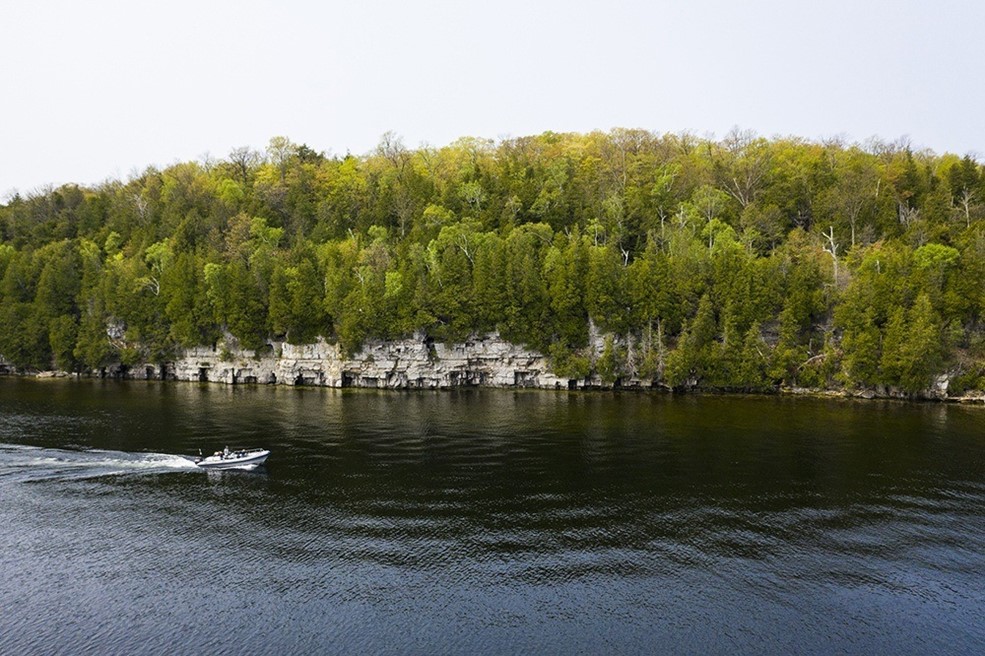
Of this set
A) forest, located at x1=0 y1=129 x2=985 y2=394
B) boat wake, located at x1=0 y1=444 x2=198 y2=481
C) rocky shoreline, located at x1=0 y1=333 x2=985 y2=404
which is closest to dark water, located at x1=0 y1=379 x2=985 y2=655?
boat wake, located at x1=0 y1=444 x2=198 y2=481

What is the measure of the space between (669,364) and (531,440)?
1434 inches

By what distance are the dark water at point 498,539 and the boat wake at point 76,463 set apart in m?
0.23

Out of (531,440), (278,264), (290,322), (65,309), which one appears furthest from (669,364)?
(65,309)

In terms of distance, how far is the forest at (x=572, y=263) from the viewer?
269 feet

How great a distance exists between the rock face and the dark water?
31441 mm

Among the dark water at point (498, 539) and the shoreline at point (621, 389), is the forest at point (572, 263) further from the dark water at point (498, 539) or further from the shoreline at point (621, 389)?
the dark water at point (498, 539)

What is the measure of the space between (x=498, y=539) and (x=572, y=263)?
63.5 m

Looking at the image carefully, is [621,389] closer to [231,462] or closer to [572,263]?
[572,263]

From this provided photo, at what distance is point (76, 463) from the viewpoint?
48.1 metres

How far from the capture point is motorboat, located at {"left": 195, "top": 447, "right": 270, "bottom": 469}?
47.5 meters

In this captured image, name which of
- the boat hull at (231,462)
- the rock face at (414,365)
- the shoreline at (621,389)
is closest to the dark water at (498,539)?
the boat hull at (231,462)

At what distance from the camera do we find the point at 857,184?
99000 mm

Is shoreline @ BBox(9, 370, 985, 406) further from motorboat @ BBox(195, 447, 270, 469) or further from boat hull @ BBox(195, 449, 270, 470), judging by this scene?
boat hull @ BBox(195, 449, 270, 470)

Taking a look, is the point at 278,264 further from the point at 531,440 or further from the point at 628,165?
the point at 628,165
